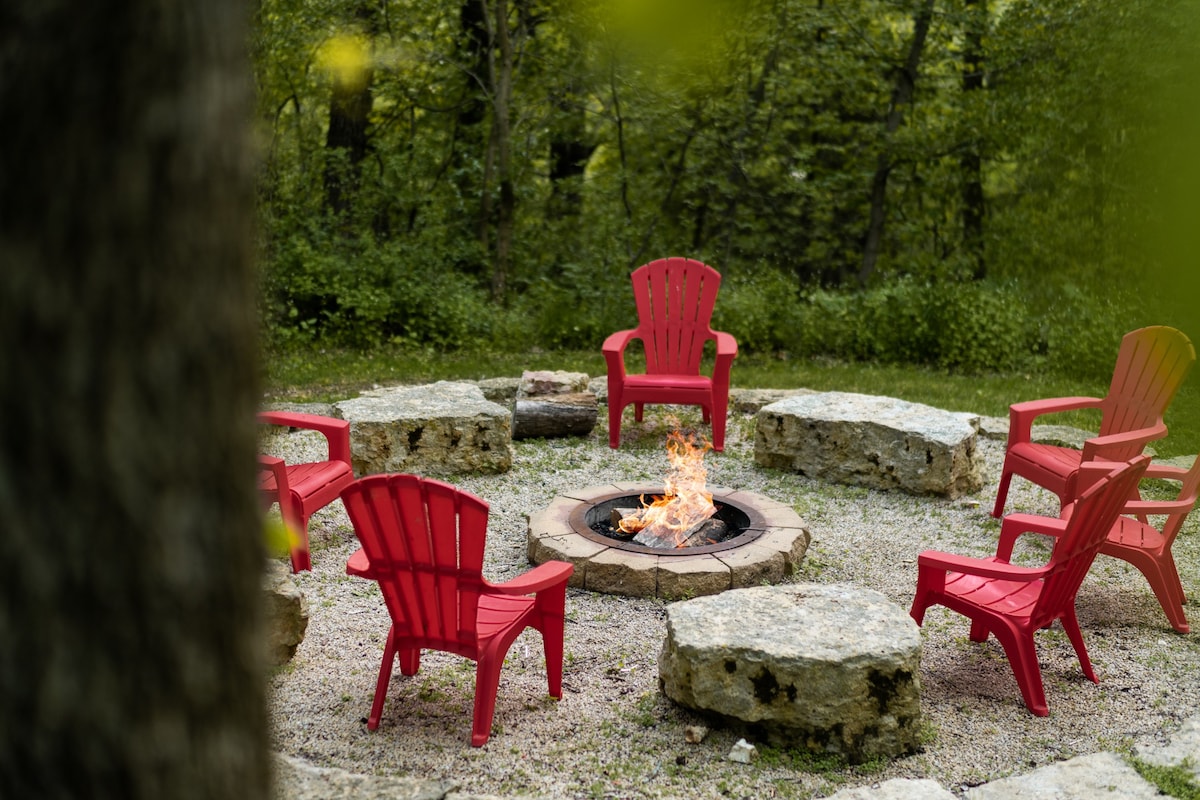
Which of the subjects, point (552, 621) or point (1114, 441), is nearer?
point (552, 621)

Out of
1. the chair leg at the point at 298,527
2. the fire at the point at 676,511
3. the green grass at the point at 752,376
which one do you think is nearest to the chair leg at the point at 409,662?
the chair leg at the point at 298,527

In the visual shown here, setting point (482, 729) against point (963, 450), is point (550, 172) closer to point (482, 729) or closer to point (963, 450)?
point (963, 450)

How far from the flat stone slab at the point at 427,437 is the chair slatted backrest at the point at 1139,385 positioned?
292cm

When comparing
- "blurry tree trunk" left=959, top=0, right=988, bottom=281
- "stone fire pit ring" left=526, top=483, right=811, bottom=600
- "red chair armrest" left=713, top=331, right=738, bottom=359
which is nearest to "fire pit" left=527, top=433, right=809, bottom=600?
"stone fire pit ring" left=526, top=483, right=811, bottom=600

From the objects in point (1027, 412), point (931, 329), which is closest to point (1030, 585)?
point (1027, 412)

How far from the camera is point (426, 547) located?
9.40 ft

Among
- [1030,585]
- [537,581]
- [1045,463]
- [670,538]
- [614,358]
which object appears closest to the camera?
[537,581]

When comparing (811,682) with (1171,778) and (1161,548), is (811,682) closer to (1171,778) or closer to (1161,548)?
(1171,778)

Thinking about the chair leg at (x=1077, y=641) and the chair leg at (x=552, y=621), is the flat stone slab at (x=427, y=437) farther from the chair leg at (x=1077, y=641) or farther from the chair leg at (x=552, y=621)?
the chair leg at (x=1077, y=641)

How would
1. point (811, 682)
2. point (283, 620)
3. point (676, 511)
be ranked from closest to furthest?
1. point (811, 682)
2. point (283, 620)
3. point (676, 511)

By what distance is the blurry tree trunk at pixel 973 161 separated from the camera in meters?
10.6

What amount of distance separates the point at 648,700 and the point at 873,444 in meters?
2.63

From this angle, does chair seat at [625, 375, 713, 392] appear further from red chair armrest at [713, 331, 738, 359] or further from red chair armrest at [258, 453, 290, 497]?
red chair armrest at [258, 453, 290, 497]

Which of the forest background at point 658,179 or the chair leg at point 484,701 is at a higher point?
the forest background at point 658,179
